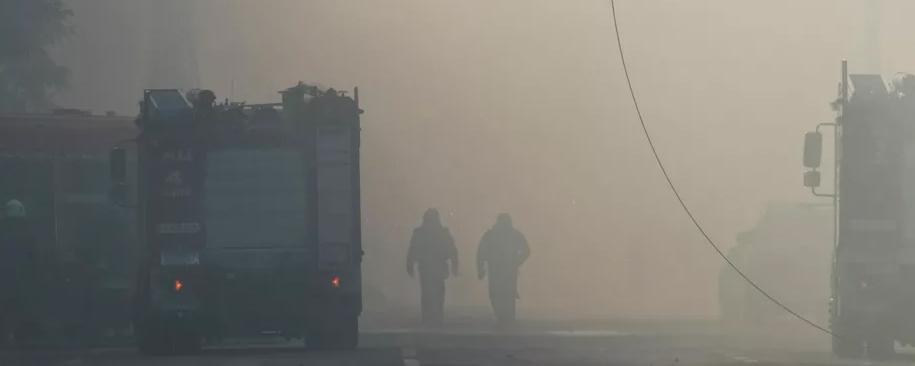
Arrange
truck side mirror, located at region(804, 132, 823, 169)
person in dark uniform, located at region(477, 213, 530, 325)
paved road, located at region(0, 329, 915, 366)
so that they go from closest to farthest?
paved road, located at region(0, 329, 915, 366), truck side mirror, located at region(804, 132, 823, 169), person in dark uniform, located at region(477, 213, 530, 325)

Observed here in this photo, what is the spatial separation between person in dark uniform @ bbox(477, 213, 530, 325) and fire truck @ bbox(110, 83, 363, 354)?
1110cm

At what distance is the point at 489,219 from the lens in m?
79.8

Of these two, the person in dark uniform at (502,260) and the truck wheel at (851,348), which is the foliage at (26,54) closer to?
the person in dark uniform at (502,260)

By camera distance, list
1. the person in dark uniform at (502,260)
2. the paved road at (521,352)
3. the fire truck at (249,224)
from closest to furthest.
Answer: the paved road at (521,352), the fire truck at (249,224), the person in dark uniform at (502,260)

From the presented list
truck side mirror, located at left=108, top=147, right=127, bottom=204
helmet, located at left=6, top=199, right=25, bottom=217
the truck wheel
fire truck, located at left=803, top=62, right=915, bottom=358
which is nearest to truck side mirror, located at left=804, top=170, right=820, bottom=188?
fire truck, located at left=803, top=62, right=915, bottom=358

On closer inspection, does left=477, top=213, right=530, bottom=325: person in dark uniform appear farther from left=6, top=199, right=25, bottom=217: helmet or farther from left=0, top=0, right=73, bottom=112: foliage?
left=0, top=0, right=73, bottom=112: foliage

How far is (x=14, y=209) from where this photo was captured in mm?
31812

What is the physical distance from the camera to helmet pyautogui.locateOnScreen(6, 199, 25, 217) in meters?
31.8

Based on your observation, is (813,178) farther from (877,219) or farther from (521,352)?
(521,352)

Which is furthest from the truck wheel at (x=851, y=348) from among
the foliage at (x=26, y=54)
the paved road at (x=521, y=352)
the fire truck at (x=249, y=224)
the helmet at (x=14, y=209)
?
the foliage at (x=26, y=54)

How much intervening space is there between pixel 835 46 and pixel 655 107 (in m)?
9.12

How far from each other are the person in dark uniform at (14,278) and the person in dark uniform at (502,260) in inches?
339

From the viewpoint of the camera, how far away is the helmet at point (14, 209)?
31.8 metres

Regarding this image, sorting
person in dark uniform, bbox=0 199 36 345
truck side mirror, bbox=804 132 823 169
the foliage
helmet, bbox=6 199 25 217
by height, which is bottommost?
person in dark uniform, bbox=0 199 36 345
